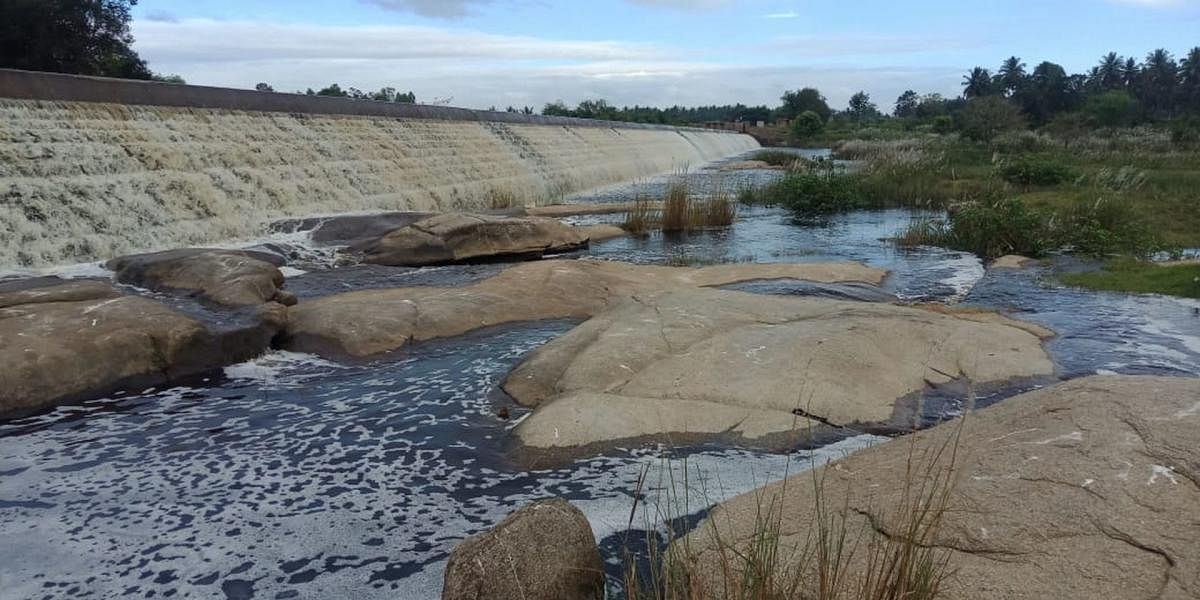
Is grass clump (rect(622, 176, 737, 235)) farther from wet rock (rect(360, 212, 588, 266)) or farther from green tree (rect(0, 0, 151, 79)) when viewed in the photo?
green tree (rect(0, 0, 151, 79))

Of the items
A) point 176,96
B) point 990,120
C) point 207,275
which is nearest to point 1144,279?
point 207,275

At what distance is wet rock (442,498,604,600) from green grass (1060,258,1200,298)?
930 centimetres

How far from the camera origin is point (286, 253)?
11523 mm

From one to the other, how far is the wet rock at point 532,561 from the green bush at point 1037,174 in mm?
20377

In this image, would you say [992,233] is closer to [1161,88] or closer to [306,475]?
[306,475]

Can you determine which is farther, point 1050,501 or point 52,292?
point 52,292

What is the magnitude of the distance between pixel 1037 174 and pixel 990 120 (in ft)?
85.4

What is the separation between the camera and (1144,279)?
33.9 ft

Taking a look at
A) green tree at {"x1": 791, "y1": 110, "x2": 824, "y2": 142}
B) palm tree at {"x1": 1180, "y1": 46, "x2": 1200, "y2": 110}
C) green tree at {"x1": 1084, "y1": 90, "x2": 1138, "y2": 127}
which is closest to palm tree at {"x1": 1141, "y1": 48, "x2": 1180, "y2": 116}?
palm tree at {"x1": 1180, "y1": 46, "x2": 1200, "y2": 110}

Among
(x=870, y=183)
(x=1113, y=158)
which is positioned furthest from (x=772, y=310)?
(x=1113, y=158)

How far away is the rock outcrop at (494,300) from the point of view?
25.0ft

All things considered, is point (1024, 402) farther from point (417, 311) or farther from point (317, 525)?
point (417, 311)

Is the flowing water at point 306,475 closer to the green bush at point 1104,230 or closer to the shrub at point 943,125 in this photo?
the green bush at point 1104,230

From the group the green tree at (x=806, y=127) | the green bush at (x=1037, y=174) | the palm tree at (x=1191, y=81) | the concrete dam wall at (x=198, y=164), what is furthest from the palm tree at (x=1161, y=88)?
the concrete dam wall at (x=198, y=164)
